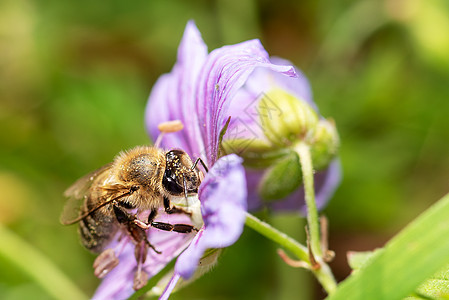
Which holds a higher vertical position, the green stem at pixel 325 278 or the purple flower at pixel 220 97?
the purple flower at pixel 220 97

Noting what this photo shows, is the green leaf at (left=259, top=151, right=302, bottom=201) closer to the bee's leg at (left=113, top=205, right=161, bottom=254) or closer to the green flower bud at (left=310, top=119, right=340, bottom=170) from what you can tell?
the green flower bud at (left=310, top=119, right=340, bottom=170)

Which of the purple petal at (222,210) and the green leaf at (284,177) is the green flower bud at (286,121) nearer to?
the green leaf at (284,177)

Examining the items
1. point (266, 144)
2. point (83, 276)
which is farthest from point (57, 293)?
point (266, 144)

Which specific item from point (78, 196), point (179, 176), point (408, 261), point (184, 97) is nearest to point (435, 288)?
point (408, 261)

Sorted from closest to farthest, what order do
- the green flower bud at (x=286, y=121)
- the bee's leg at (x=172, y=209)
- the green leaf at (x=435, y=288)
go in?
the green leaf at (x=435, y=288) → the bee's leg at (x=172, y=209) → the green flower bud at (x=286, y=121)

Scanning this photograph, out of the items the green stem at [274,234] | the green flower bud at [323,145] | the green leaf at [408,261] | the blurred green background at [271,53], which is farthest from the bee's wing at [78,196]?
the blurred green background at [271,53]

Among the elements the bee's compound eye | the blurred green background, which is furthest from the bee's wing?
the blurred green background
